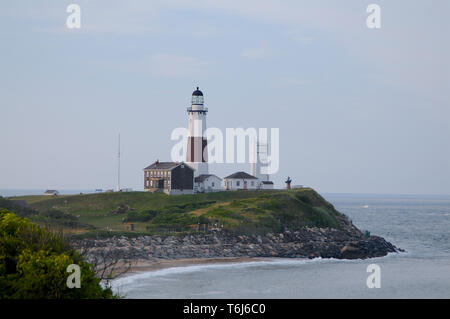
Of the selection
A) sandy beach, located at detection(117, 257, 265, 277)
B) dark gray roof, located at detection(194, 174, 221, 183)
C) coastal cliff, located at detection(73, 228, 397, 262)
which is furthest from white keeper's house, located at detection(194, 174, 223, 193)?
sandy beach, located at detection(117, 257, 265, 277)

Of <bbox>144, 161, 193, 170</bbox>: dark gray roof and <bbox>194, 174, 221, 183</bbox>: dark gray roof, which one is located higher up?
<bbox>144, 161, 193, 170</bbox>: dark gray roof

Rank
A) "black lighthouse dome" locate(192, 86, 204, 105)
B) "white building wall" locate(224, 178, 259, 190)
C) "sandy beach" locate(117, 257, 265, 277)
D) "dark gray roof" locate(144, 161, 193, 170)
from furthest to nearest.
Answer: "white building wall" locate(224, 178, 259, 190), "black lighthouse dome" locate(192, 86, 204, 105), "dark gray roof" locate(144, 161, 193, 170), "sandy beach" locate(117, 257, 265, 277)

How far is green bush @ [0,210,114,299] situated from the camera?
1953cm

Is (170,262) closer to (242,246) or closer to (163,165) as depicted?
(242,246)

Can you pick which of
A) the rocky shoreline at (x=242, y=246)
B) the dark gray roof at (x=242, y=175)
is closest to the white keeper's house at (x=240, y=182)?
the dark gray roof at (x=242, y=175)

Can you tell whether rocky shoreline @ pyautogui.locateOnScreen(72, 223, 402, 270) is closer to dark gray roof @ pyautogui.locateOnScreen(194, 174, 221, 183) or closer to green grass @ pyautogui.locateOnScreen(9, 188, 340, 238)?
green grass @ pyautogui.locateOnScreen(9, 188, 340, 238)

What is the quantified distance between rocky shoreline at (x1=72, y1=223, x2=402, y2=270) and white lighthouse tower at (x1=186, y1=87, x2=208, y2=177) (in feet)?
74.2

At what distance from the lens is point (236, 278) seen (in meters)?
41.6

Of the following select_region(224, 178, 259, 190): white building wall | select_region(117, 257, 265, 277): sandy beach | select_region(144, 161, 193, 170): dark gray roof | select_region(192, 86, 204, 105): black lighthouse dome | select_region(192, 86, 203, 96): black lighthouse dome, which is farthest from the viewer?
select_region(224, 178, 259, 190): white building wall

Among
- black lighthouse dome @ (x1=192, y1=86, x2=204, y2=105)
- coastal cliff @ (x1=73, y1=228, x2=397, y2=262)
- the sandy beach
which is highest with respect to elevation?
black lighthouse dome @ (x1=192, y1=86, x2=204, y2=105)
